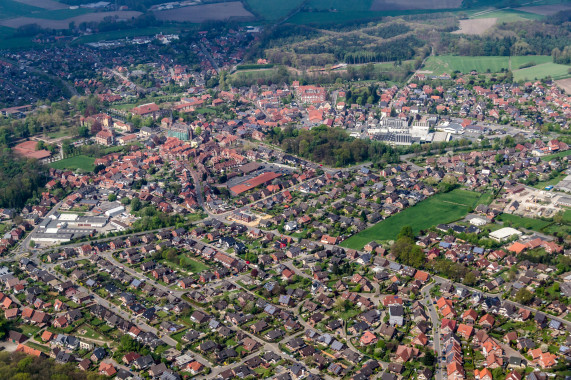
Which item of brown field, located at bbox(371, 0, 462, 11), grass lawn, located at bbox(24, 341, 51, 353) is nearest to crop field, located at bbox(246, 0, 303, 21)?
brown field, located at bbox(371, 0, 462, 11)

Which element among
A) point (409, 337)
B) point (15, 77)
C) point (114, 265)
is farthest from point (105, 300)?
point (15, 77)

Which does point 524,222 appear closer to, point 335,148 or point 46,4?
point 335,148

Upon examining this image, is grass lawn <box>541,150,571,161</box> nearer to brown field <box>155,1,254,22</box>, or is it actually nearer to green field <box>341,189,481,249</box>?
green field <box>341,189,481,249</box>

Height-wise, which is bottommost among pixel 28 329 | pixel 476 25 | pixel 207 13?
pixel 28 329

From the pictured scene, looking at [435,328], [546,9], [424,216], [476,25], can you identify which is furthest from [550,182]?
[546,9]

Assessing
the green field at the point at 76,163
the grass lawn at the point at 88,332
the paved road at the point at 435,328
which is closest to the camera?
the paved road at the point at 435,328

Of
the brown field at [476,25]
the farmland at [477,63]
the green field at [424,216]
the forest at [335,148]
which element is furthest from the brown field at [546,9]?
the green field at [424,216]

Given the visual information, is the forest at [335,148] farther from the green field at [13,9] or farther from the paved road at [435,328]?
the green field at [13,9]
